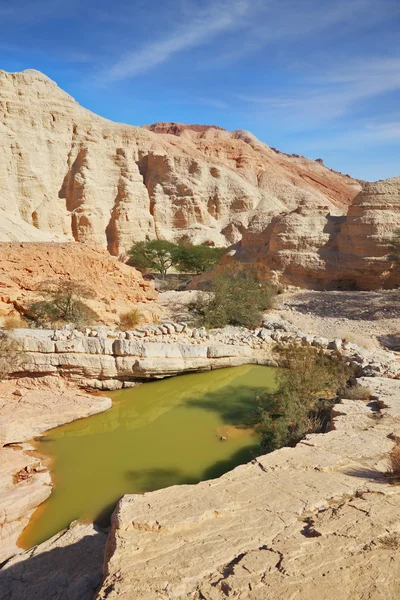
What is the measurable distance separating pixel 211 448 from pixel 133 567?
3.76 meters

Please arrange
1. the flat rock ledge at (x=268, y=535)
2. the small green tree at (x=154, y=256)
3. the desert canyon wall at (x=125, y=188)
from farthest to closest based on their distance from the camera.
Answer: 1. the small green tree at (x=154, y=256)
2. the desert canyon wall at (x=125, y=188)
3. the flat rock ledge at (x=268, y=535)

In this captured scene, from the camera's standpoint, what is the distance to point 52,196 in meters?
31.7

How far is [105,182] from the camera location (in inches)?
1366

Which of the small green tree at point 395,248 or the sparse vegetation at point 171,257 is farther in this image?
the sparse vegetation at point 171,257

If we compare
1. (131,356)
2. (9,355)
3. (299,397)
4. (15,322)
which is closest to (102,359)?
(131,356)

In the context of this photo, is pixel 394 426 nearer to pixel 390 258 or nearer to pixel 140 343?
pixel 140 343

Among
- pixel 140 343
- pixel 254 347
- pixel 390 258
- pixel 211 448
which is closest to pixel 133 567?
pixel 211 448

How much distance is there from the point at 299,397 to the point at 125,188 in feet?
102

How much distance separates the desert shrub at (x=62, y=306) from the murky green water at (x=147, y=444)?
2837 mm

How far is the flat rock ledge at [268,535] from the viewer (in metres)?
2.39

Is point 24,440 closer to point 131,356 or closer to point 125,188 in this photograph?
point 131,356

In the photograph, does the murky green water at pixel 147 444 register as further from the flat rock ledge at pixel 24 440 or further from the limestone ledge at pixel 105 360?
the limestone ledge at pixel 105 360

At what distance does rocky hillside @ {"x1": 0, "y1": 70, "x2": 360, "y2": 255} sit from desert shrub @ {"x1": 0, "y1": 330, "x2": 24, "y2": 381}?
17.7 meters

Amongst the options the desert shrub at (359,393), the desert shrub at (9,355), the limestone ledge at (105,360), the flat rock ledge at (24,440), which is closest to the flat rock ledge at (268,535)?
the flat rock ledge at (24,440)
